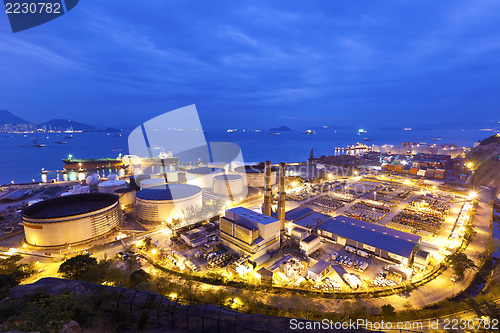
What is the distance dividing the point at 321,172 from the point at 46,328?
5628 cm

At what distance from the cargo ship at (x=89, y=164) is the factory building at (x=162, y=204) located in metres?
47.8

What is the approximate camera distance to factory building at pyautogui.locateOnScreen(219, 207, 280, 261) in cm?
1866

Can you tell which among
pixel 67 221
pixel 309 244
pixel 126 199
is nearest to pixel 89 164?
pixel 126 199

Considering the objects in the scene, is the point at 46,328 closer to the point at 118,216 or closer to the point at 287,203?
the point at 118,216

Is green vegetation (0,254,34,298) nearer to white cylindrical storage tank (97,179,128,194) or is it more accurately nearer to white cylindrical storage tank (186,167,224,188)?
white cylindrical storage tank (97,179,128,194)

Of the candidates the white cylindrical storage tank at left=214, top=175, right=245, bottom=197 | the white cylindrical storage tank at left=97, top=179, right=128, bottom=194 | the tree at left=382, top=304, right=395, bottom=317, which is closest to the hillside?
the tree at left=382, top=304, right=395, bottom=317

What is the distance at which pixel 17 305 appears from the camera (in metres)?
8.15

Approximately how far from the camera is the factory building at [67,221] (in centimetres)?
1984

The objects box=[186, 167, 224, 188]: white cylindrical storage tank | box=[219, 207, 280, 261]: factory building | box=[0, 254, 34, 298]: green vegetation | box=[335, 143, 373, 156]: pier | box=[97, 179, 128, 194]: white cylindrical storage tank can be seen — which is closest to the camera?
box=[0, 254, 34, 298]: green vegetation

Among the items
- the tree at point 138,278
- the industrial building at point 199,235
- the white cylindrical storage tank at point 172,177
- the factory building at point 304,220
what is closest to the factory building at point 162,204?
the industrial building at point 199,235

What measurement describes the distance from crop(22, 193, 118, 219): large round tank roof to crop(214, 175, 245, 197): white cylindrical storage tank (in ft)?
52.2

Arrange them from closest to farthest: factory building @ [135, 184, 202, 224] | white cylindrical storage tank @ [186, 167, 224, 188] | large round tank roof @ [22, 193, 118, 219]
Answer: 1. large round tank roof @ [22, 193, 118, 219]
2. factory building @ [135, 184, 202, 224]
3. white cylindrical storage tank @ [186, 167, 224, 188]

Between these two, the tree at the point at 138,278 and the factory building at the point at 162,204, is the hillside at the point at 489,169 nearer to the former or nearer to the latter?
the factory building at the point at 162,204

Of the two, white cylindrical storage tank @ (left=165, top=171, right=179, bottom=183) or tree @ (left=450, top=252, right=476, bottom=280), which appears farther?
white cylindrical storage tank @ (left=165, top=171, right=179, bottom=183)
